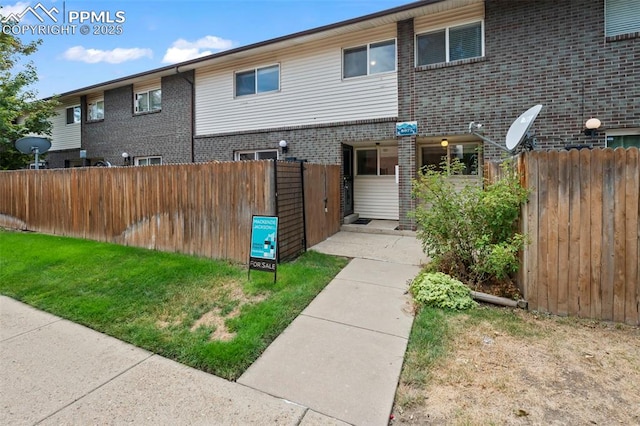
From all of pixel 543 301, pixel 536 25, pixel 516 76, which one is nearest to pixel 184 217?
pixel 543 301

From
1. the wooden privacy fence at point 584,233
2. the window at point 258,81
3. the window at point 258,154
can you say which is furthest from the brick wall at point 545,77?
the window at point 258,154

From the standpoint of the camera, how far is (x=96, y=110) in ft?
50.4

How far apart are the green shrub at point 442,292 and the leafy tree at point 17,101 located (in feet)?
55.3

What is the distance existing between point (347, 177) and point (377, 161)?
1.13 metres

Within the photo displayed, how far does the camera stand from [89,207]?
834 centimetres

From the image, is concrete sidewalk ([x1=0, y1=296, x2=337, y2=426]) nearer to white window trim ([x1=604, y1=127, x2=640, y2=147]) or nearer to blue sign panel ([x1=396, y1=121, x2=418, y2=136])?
blue sign panel ([x1=396, y1=121, x2=418, y2=136])

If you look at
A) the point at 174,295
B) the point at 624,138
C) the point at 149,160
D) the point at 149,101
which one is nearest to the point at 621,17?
the point at 624,138

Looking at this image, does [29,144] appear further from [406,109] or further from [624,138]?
[624,138]

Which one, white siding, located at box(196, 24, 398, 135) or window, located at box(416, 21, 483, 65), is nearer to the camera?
window, located at box(416, 21, 483, 65)

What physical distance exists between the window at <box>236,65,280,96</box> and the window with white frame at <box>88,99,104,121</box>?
806cm

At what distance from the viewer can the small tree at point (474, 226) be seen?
13.8ft

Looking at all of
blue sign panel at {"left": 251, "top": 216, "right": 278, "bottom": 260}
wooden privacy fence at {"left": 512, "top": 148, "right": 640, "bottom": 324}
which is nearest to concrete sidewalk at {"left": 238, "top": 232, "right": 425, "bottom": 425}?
blue sign panel at {"left": 251, "top": 216, "right": 278, "bottom": 260}

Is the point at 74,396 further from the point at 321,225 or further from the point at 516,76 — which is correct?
the point at 516,76

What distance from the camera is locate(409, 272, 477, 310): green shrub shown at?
4141mm
